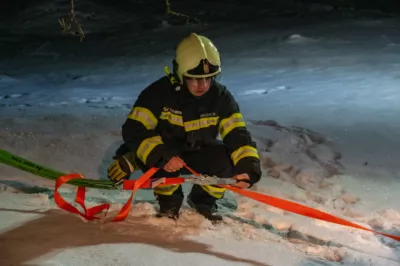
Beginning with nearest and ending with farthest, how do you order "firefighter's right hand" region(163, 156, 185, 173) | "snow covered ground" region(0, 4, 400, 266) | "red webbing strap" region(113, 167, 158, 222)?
"snow covered ground" region(0, 4, 400, 266) → "red webbing strap" region(113, 167, 158, 222) → "firefighter's right hand" region(163, 156, 185, 173)

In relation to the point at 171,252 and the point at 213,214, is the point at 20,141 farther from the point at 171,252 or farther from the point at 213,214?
the point at 171,252

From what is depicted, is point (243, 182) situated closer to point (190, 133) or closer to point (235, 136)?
point (235, 136)

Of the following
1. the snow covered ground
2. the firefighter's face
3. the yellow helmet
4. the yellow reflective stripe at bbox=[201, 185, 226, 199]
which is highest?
the yellow helmet

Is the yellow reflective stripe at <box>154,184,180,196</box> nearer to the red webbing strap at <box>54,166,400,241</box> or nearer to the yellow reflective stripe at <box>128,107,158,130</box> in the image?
the red webbing strap at <box>54,166,400,241</box>

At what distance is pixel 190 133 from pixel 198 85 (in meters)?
0.34

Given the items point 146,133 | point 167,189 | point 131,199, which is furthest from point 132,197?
point 146,133

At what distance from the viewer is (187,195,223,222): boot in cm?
337

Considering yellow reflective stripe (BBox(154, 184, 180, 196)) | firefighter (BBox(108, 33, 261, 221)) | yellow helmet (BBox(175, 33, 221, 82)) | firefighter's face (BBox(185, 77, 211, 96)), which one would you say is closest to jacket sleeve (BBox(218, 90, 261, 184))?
firefighter (BBox(108, 33, 261, 221))

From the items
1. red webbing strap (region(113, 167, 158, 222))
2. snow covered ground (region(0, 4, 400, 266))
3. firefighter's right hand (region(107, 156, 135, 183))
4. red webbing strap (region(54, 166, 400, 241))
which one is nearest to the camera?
snow covered ground (region(0, 4, 400, 266))

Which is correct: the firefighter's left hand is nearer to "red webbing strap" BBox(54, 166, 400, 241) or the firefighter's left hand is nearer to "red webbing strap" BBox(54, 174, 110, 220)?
"red webbing strap" BBox(54, 166, 400, 241)

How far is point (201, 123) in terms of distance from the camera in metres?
3.30

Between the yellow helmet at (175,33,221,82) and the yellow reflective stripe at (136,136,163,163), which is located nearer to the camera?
the yellow helmet at (175,33,221,82)

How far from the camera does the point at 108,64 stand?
10328 millimetres

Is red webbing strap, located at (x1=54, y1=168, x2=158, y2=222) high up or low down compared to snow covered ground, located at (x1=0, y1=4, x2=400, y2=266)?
up
